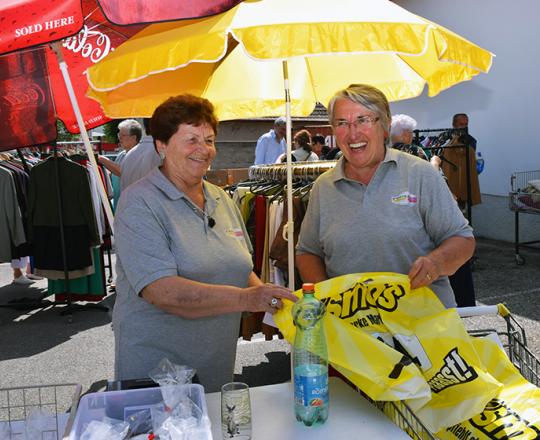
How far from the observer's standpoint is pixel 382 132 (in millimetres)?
2467

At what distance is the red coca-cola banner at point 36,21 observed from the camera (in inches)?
87.2

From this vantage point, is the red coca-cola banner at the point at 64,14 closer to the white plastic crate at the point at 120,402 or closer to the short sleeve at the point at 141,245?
the short sleeve at the point at 141,245

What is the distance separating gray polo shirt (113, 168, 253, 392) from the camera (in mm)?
2018

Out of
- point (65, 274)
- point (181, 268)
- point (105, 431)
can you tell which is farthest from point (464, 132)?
point (105, 431)

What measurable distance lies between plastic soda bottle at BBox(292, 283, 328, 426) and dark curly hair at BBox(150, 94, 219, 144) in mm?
871

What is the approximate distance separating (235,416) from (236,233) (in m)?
0.89

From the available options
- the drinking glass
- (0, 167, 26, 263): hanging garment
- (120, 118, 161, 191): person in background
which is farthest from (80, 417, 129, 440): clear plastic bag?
(0, 167, 26, 263): hanging garment

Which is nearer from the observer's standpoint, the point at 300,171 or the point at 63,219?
the point at 300,171

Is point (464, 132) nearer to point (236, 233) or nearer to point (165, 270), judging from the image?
point (236, 233)

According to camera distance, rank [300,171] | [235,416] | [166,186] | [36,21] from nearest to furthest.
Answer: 1. [235,416]
2. [166,186]
3. [36,21]
4. [300,171]

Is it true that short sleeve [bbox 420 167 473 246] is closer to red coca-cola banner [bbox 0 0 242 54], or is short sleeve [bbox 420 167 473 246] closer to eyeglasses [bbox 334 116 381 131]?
eyeglasses [bbox 334 116 381 131]

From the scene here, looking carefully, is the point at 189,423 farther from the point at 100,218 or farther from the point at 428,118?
the point at 428,118

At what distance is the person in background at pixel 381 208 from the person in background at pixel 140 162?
348cm

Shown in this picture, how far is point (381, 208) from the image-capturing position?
7.78 ft
